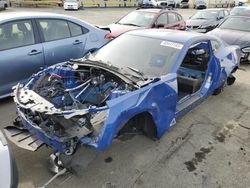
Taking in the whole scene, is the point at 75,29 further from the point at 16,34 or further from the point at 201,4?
the point at 201,4

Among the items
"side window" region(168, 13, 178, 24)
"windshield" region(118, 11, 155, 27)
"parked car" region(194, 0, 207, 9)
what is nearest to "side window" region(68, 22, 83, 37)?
"windshield" region(118, 11, 155, 27)

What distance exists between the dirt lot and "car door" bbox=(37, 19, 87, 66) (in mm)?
1381

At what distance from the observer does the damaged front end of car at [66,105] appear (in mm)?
2949

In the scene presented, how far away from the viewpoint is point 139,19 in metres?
9.83

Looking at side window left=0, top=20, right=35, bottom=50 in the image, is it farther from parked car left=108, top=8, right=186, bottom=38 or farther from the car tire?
parked car left=108, top=8, right=186, bottom=38

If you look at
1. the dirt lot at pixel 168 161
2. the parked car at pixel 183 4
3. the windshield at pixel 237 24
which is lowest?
the dirt lot at pixel 168 161

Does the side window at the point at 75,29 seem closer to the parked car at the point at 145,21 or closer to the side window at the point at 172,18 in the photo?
the parked car at the point at 145,21

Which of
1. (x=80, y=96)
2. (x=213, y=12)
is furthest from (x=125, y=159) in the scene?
(x=213, y=12)

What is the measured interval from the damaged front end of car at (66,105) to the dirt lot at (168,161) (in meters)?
0.26

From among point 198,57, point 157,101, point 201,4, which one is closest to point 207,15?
point 198,57

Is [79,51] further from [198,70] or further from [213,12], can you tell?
[213,12]

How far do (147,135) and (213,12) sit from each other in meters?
11.5

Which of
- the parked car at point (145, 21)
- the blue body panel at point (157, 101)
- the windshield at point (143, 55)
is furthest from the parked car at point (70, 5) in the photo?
the windshield at point (143, 55)

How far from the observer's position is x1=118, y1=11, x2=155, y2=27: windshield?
378 inches
